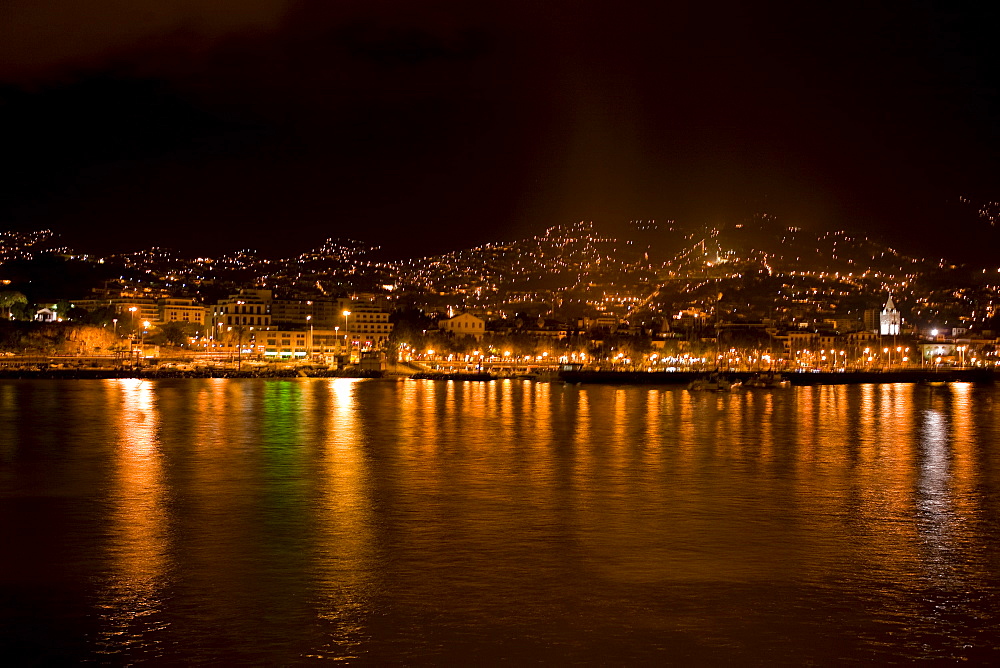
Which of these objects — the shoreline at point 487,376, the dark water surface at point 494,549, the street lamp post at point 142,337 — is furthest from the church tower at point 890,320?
the dark water surface at point 494,549

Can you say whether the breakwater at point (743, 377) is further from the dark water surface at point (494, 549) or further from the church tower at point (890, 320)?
the church tower at point (890, 320)

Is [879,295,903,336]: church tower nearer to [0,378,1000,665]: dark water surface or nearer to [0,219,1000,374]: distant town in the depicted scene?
Answer: [0,219,1000,374]: distant town

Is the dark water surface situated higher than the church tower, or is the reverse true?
the church tower

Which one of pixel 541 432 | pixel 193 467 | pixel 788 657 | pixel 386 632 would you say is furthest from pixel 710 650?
pixel 541 432

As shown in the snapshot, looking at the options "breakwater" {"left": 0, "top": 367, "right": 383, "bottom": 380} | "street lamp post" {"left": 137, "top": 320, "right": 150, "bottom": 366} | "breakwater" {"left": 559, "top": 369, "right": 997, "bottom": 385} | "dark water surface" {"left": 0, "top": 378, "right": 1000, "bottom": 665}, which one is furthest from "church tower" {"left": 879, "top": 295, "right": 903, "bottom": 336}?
"dark water surface" {"left": 0, "top": 378, "right": 1000, "bottom": 665}

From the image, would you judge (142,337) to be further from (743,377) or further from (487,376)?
(743,377)

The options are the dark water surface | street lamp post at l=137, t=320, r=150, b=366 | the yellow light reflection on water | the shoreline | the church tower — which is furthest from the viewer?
the church tower

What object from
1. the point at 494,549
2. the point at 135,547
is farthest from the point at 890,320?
the point at 135,547

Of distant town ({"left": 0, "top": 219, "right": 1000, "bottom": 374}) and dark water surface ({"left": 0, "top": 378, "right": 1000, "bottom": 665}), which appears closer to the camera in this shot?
dark water surface ({"left": 0, "top": 378, "right": 1000, "bottom": 665})
